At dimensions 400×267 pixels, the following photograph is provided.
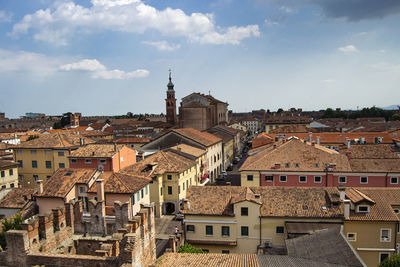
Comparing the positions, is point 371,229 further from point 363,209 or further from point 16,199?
point 16,199

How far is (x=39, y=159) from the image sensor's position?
172 ft

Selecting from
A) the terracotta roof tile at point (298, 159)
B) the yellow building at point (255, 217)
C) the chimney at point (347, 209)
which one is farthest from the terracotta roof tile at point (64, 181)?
the chimney at point (347, 209)

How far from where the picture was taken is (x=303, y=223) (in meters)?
26.9

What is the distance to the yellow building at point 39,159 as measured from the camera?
51.7 meters

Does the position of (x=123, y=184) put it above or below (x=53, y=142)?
below

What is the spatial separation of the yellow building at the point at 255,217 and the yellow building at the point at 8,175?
31.0 m

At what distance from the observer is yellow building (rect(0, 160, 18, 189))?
45.5 meters

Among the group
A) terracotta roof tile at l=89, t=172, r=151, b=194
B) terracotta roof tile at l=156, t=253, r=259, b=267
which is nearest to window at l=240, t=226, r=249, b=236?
terracotta roof tile at l=156, t=253, r=259, b=267

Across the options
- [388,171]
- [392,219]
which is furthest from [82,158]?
[388,171]

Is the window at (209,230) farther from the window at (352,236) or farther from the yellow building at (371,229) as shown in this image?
the window at (352,236)

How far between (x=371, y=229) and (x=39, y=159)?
4841 cm

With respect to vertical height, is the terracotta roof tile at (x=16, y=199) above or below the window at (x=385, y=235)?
above

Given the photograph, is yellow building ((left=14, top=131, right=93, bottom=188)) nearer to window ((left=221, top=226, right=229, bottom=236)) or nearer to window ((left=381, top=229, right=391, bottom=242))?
window ((left=221, top=226, right=229, bottom=236))

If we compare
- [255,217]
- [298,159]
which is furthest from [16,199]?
[298,159]
